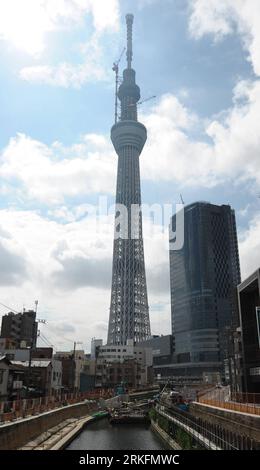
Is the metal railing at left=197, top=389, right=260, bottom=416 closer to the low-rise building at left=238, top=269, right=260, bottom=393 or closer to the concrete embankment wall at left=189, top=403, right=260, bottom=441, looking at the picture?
the concrete embankment wall at left=189, top=403, right=260, bottom=441

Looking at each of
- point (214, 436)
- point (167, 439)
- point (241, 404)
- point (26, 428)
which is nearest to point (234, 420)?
point (241, 404)

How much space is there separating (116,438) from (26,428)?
1991 cm

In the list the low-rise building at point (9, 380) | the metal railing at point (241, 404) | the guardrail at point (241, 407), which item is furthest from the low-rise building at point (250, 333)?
the low-rise building at point (9, 380)

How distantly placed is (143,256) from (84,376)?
94.0 m

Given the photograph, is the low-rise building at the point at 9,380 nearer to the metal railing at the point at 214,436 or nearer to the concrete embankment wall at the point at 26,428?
the concrete embankment wall at the point at 26,428

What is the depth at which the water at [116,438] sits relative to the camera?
42.0 metres

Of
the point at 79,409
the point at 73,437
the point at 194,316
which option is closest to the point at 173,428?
the point at 73,437

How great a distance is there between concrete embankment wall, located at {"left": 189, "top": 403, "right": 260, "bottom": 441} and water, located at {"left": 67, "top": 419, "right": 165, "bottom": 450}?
587 centimetres

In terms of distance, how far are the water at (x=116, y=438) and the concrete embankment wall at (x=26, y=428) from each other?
10.4ft

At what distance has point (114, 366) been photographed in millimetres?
128125

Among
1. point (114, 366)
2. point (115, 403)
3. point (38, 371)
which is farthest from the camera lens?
point (114, 366)

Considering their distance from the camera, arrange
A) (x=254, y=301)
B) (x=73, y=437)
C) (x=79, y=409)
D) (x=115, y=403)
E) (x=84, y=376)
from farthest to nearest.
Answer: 1. (x=84, y=376)
2. (x=115, y=403)
3. (x=79, y=409)
4. (x=254, y=301)
5. (x=73, y=437)

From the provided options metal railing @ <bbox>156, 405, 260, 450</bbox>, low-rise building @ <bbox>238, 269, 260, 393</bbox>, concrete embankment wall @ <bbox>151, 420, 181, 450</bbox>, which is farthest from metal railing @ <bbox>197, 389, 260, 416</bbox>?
concrete embankment wall @ <bbox>151, 420, 181, 450</bbox>

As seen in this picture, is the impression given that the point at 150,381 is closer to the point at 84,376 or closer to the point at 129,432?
the point at 84,376
